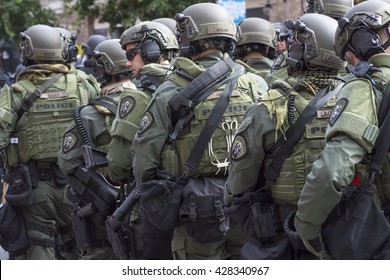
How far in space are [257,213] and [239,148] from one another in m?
0.40

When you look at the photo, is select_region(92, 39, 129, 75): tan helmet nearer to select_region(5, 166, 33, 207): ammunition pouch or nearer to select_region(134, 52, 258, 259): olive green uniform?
select_region(5, 166, 33, 207): ammunition pouch

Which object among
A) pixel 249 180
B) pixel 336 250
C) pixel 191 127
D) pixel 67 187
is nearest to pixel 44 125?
pixel 67 187

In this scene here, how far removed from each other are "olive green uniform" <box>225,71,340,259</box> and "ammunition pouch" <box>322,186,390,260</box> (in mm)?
481

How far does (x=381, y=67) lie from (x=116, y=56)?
356 cm

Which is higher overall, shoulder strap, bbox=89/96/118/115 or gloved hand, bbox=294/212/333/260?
gloved hand, bbox=294/212/333/260

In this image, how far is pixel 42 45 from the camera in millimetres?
8586

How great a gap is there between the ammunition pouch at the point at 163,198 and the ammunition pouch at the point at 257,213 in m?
0.83

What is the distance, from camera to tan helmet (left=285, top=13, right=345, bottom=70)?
18.4ft

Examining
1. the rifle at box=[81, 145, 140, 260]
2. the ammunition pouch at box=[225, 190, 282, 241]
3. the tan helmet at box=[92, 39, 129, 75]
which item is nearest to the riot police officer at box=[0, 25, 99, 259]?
the tan helmet at box=[92, 39, 129, 75]

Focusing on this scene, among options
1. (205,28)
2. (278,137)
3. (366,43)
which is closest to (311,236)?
(278,137)

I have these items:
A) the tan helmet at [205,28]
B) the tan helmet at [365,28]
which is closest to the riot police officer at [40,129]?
the tan helmet at [205,28]

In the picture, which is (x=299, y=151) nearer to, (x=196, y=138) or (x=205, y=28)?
(x=196, y=138)

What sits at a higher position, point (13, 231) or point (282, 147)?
point (282, 147)

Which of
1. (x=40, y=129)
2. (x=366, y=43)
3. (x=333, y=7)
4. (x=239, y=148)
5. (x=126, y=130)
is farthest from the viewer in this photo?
(x=40, y=129)
